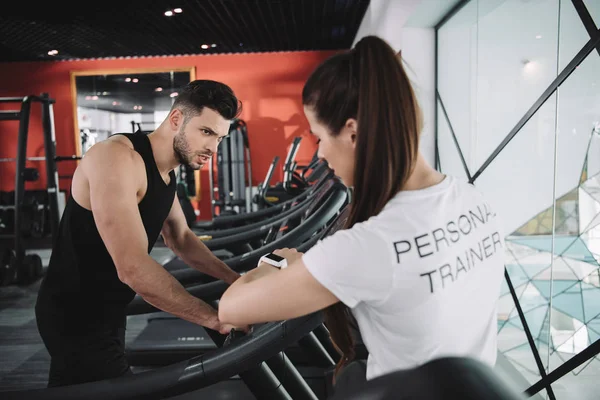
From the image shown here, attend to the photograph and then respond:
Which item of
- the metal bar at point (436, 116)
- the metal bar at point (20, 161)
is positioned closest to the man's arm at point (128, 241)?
the metal bar at point (436, 116)

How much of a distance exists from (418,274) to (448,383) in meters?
0.33

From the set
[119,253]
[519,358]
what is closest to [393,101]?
[119,253]

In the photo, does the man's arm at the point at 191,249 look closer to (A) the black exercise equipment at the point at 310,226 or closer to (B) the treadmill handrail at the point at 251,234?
(A) the black exercise equipment at the point at 310,226

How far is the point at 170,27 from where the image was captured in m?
6.65

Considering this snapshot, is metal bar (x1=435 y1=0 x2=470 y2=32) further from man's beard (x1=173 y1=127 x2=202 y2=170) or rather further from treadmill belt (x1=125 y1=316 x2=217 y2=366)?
treadmill belt (x1=125 y1=316 x2=217 y2=366)

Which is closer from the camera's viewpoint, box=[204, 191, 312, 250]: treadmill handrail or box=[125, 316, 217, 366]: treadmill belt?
box=[204, 191, 312, 250]: treadmill handrail

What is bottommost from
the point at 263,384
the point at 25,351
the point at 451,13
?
the point at 25,351

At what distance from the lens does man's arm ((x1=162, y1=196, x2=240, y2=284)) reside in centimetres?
179

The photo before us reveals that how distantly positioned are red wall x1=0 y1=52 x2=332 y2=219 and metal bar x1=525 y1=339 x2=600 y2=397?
256 inches

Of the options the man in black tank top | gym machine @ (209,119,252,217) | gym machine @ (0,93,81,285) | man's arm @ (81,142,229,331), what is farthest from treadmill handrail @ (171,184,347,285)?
gym machine @ (209,119,252,217)

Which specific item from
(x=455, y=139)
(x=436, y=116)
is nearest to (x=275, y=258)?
(x=455, y=139)

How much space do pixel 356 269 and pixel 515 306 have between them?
7.77 ft

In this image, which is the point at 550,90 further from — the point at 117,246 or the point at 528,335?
the point at 117,246

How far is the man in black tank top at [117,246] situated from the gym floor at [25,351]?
736 mm
